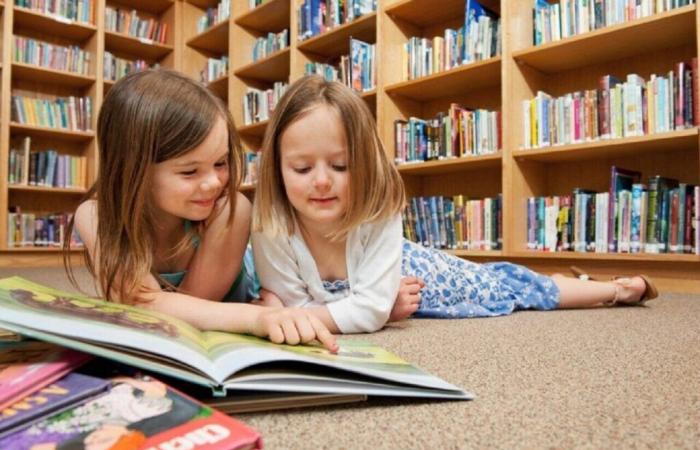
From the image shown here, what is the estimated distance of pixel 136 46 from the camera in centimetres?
397

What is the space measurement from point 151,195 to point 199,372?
555 mm

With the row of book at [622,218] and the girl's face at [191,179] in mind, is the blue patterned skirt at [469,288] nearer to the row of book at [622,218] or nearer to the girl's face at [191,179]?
the girl's face at [191,179]

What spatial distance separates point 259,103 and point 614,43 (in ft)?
6.92

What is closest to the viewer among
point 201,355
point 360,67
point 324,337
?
point 201,355

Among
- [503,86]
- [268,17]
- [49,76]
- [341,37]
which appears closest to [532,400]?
[503,86]

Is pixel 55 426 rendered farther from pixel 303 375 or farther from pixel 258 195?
pixel 258 195

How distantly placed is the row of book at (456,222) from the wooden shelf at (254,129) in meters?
1.21

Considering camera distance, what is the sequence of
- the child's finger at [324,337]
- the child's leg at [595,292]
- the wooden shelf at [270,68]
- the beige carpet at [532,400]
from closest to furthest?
the beige carpet at [532,400] → the child's finger at [324,337] → the child's leg at [595,292] → the wooden shelf at [270,68]

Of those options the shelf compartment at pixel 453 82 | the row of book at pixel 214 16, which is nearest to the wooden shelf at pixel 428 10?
the shelf compartment at pixel 453 82

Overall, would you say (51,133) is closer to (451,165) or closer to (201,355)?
(451,165)

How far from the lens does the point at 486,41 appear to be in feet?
7.62

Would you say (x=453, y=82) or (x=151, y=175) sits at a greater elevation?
(x=453, y=82)

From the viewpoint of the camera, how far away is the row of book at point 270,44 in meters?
3.29

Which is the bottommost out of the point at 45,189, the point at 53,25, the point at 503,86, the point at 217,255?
the point at 217,255
